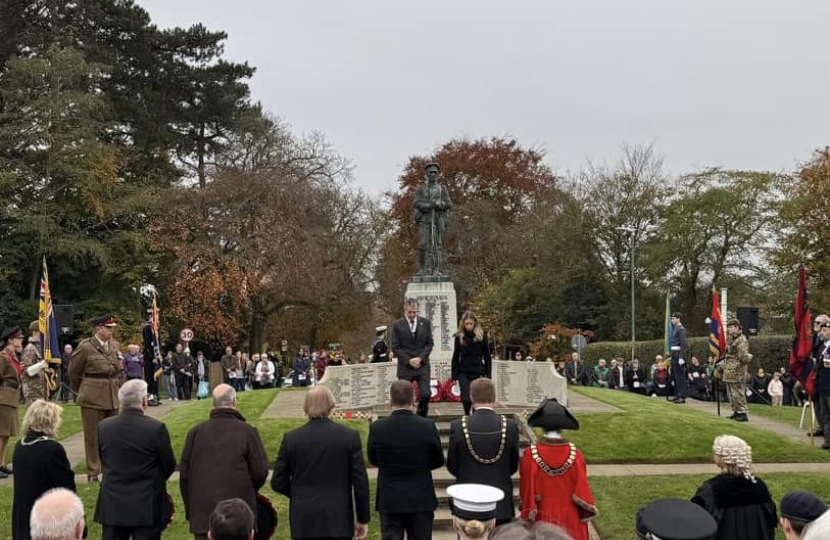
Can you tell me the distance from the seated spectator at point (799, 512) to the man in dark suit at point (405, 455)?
3057 mm

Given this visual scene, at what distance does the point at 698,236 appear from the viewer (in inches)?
1724

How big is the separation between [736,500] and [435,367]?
41.9 feet

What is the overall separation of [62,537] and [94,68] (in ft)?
122

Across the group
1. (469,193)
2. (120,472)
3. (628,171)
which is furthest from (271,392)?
(469,193)

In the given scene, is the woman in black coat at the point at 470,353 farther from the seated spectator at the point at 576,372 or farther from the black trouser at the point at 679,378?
the seated spectator at the point at 576,372

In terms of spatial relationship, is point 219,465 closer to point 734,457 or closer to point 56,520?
point 56,520

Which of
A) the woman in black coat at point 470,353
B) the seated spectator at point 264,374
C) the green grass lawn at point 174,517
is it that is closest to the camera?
the green grass lawn at point 174,517

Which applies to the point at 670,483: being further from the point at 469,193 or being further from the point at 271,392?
the point at 469,193

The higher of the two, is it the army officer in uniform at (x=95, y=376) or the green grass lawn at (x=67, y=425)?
the army officer in uniform at (x=95, y=376)

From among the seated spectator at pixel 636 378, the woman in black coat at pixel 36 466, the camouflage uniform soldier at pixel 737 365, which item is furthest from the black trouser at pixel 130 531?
the seated spectator at pixel 636 378

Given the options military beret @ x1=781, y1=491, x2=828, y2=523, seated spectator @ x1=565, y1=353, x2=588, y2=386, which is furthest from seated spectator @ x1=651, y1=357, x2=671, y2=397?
military beret @ x1=781, y1=491, x2=828, y2=523

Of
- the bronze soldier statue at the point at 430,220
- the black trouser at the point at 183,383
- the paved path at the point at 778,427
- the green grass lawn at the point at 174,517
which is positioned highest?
the bronze soldier statue at the point at 430,220

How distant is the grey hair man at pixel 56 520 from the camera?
4227 millimetres

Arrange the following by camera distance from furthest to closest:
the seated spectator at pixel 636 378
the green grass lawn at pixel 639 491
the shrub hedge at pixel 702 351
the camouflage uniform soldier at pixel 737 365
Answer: the seated spectator at pixel 636 378 < the shrub hedge at pixel 702 351 < the camouflage uniform soldier at pixel 737 365 < the green grass lawn at pixel 639 491
